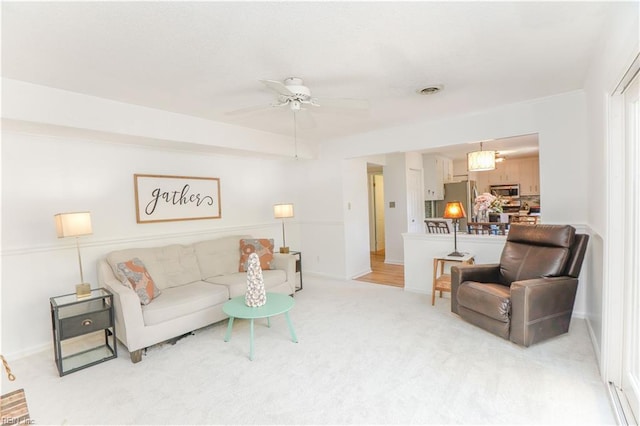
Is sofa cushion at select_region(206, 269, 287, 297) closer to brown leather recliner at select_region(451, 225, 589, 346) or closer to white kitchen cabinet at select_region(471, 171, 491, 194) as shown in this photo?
brown leather recliner at select_region(451, 225, 589, 346)

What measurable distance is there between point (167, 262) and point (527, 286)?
3642 mm

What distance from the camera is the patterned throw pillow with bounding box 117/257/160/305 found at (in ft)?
9.77

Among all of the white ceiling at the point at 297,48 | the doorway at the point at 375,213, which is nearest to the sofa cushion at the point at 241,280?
the white ceiling at the point at 297,48

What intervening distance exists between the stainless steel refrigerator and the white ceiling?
432 cm

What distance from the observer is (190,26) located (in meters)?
1.87

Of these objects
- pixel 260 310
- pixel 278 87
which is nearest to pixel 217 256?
pixel 260 310

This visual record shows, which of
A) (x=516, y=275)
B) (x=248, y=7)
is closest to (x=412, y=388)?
(x=516, y=275)

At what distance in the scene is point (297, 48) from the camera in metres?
2.17

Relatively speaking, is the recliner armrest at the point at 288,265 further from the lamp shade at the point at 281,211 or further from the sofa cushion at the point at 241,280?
the lamp shade at the point at 281,211

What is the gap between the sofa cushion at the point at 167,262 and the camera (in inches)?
133

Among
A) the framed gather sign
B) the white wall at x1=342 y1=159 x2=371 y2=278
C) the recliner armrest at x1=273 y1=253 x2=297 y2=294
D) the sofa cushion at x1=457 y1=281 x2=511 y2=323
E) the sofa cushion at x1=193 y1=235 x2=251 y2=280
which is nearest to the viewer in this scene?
the sofa cushion at x1=457 y1=281 x2=511 y2=323

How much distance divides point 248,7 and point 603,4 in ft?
6.54

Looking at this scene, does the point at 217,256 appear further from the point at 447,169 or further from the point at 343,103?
the point at 447,169

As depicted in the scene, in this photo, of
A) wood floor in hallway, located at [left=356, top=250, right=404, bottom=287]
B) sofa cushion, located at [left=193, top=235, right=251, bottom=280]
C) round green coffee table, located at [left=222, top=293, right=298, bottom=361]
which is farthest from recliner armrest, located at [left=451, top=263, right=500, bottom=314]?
sofa cushion, located at [left=193, top=235, right=251, bottom=280]
